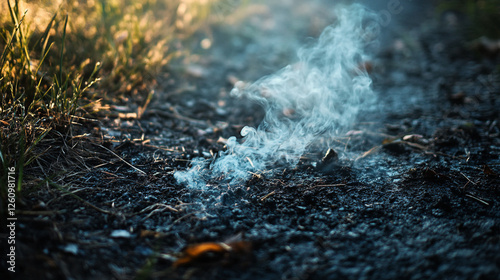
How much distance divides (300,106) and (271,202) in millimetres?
1109

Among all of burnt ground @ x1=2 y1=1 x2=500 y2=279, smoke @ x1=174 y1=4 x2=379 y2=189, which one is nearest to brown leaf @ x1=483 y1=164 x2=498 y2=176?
burnt ground @ x1=2 y1=1 x2=500 y2=279

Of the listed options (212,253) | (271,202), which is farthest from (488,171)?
(212,253)

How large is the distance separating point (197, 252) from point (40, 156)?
3.06 ft

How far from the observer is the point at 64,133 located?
1.61 m

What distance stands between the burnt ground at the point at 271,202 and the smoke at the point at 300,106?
0.10 meters

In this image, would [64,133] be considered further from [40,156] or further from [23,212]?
[23,212]

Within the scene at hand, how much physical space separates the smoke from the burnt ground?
0.10 m

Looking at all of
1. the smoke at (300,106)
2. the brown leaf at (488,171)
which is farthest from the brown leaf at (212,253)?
the brown leaf at (488,171)

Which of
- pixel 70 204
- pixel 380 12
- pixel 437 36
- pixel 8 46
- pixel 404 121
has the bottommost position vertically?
pixel 70 204

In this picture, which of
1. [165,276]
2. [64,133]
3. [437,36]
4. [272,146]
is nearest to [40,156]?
[64,133]

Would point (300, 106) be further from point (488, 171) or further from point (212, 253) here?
point (212, 253)

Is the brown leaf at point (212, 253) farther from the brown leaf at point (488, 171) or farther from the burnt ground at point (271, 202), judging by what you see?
the brown leaf at point (488, 171)

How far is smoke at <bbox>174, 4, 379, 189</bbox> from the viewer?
1.75m

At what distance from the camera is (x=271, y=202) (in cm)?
146
